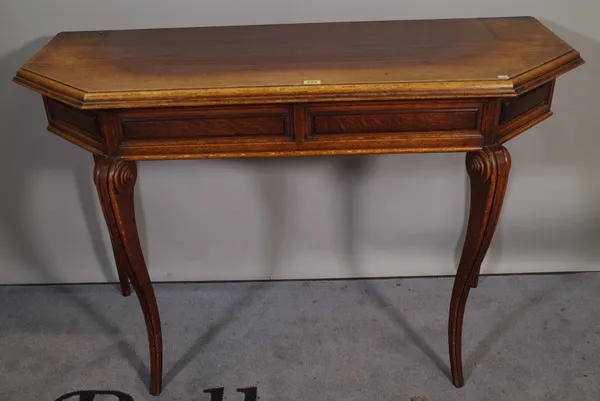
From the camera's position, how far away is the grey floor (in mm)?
1539

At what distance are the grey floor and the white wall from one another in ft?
0.21

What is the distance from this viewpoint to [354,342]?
166 cm

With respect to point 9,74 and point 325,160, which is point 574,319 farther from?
point 9,74

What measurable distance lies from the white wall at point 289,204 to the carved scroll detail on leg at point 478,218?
1.32 ft

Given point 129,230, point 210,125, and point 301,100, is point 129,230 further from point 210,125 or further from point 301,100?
point 301,100

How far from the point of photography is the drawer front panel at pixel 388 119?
1.17 metres

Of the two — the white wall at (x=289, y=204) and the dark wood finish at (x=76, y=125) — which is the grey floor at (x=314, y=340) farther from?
the dark wood finish at (x=76, y=125)

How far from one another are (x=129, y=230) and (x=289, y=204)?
57 cm

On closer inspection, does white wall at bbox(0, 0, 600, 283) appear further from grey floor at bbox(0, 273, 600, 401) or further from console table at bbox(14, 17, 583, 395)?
console table at bbox(14, 17, 583, 395)

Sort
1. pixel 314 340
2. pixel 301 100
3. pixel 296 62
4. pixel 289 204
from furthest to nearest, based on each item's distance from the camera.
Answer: pixel 289 204 → pixel 314 340 → pixel 296 62 → pixel 301 100

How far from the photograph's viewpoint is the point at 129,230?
1.32 meters

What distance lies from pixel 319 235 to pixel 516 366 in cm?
→ 62

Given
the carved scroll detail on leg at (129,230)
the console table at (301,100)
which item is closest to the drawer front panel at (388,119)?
the console table at (301,100)

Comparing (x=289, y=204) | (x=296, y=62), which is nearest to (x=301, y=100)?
(x=296, y=62)
